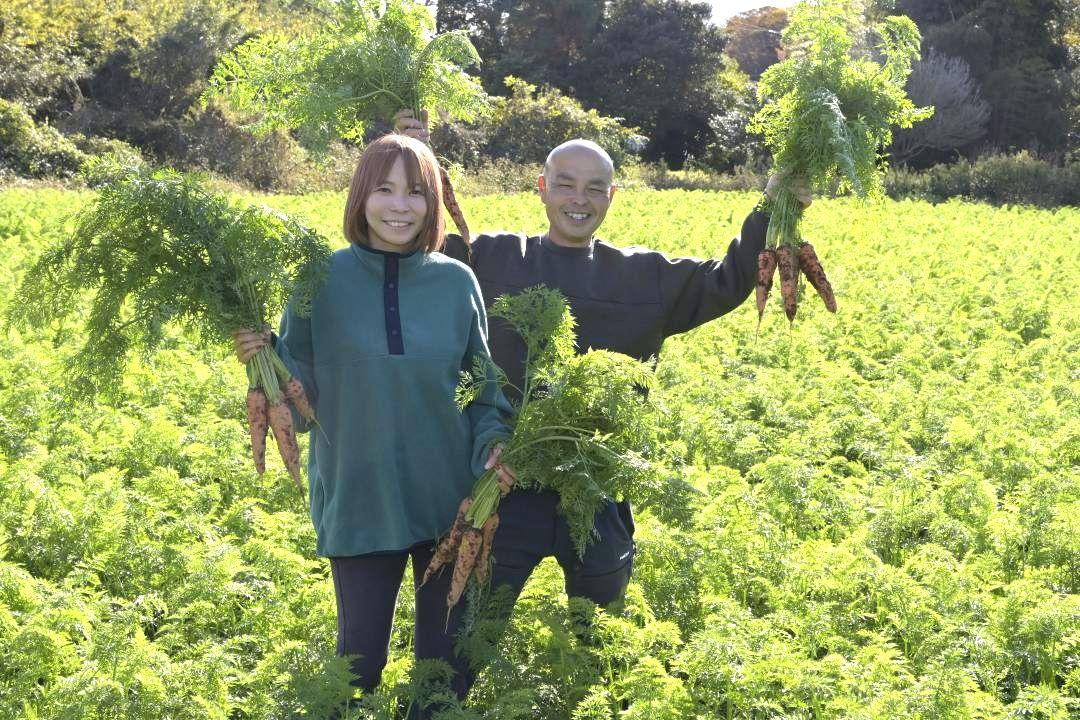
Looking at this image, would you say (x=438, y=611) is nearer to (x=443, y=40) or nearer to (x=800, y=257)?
(x=800, y=257)

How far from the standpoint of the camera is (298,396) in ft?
11.8

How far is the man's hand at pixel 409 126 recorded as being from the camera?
465 cm

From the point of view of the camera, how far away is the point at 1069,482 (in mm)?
6590

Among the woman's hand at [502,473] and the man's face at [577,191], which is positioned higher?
the man's face at [577,191]

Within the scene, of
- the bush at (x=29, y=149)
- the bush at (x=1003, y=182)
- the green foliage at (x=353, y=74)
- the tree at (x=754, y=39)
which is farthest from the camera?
the tree at (x=754, y=39)

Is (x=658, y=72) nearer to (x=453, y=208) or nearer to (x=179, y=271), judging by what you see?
(x=453, y=208)

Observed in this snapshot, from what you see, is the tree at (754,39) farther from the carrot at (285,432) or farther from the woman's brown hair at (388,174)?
the carrot at (285,432)

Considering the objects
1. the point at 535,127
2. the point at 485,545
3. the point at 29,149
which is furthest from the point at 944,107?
Result: the point at 485,545

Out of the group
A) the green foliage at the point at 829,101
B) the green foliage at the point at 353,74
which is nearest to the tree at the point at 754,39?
the green foliage at the point at 353,74

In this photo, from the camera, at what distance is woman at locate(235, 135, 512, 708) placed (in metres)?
3.61

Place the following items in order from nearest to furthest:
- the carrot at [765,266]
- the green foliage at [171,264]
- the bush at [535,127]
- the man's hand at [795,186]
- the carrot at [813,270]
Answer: the green foliage at [171,264] → the man's hand at [795,186] → the carrot at [765,266] → the carrot at [813,270] → the bush at [535,127]

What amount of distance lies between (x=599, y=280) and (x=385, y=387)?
49.6 inches

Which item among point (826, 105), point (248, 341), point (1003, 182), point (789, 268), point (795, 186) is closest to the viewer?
point (248, 341)

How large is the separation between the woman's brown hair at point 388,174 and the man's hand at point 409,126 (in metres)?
0.91
